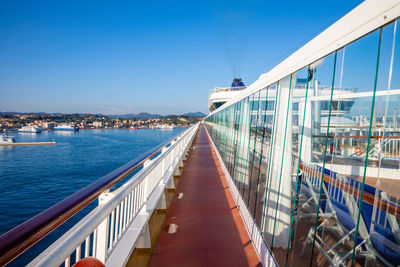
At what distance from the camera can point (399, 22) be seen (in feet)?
3.70

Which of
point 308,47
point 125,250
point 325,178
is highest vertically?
point 308,47

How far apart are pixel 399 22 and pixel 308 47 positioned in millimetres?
833

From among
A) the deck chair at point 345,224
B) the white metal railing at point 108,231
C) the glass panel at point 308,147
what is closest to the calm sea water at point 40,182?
the white metal railing at point 108,231

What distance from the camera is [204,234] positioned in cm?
346

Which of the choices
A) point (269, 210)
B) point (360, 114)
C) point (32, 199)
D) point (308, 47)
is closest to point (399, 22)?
point (360, 114)

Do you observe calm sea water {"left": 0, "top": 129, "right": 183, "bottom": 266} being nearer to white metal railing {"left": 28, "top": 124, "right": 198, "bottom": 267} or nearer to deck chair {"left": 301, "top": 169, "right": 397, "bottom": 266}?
white metal railing {"left": 28, "top": 124, "right": 198, "bottom": 267}

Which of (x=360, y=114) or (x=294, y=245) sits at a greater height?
(x=360, y=114)

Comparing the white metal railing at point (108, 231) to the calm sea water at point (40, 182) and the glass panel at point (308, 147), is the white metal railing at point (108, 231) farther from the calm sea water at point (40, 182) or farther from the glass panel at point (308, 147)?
the calm sea water at point (40, 182)

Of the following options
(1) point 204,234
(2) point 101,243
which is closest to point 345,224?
(2) point 101,243

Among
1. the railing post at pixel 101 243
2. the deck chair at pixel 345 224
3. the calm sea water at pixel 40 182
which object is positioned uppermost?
the deck chair at pixel 345 224

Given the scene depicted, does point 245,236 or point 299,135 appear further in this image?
point 245,236

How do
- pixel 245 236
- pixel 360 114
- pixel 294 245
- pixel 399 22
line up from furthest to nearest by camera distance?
pixel 245 236 < pixel 294 245 < pixel 360 114 < pixel 399 22

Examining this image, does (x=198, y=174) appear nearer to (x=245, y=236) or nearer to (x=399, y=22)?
(x=245, y=236)

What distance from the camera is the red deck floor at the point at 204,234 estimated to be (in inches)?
111
